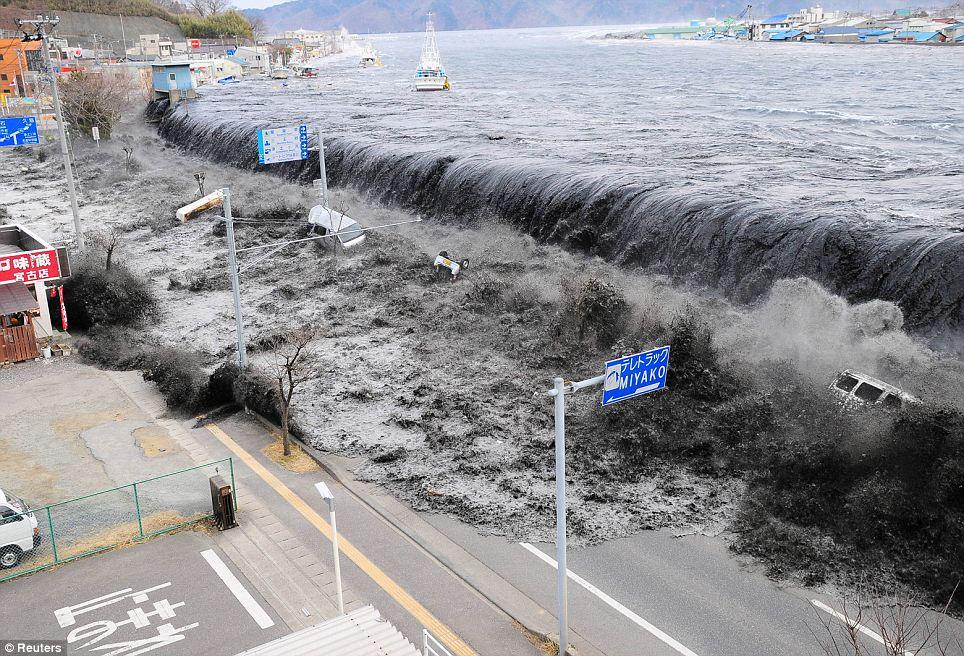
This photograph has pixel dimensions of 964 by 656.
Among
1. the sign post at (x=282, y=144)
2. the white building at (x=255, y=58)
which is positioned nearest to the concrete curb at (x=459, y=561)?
the sign post at (x=282, y=144)

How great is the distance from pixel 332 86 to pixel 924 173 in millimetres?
89610

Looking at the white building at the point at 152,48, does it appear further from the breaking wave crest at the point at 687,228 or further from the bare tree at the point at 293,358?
the bare tree at the point at 293,358

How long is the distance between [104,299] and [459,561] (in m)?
22.1

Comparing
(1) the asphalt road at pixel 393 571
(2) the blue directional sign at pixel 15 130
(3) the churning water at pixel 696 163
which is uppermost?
(2) the blue directional sign at pixel 15 130

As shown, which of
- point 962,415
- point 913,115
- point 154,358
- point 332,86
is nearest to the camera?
point 962,415

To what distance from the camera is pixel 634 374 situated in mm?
13266

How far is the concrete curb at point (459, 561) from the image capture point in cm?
1584

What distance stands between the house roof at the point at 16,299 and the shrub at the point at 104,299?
10.8 feet

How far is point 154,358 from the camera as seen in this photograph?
1150 inches

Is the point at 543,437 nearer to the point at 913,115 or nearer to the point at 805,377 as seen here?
the point at 805,377

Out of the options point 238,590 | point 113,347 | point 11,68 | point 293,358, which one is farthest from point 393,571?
point 11,68

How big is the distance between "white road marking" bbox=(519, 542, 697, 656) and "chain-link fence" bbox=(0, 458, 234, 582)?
7090 mm

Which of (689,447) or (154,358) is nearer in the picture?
(689,447)

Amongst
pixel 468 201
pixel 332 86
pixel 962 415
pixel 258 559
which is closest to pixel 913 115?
pixel 468 201
